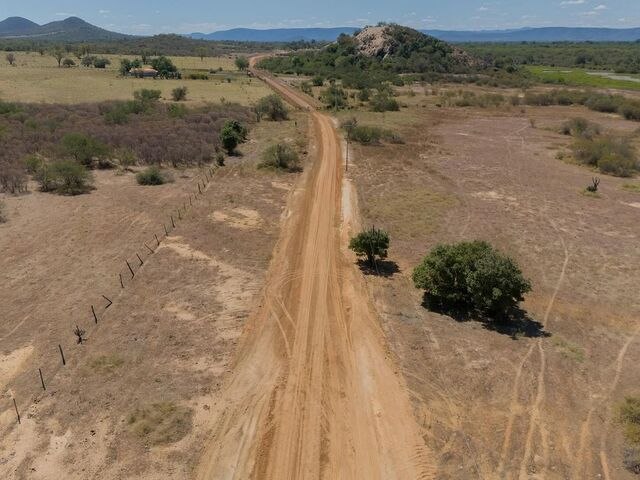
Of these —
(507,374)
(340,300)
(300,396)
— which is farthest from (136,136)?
(507,374)

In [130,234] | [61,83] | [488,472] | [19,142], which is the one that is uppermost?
[61,83]

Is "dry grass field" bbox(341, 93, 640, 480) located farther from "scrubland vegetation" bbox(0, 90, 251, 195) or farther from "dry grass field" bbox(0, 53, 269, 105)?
"dry grass field" bbox(0, 53, 269, 105)

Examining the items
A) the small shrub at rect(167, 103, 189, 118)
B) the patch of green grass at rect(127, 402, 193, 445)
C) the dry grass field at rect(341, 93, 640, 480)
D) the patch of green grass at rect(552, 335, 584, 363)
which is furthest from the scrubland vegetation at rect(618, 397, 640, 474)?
the small shrub at rect(167, 103, 189, 118)

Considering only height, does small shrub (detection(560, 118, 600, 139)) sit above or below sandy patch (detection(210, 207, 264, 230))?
above

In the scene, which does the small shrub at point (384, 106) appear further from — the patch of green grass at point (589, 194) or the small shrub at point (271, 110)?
the patch of green grass at point (589, 194)

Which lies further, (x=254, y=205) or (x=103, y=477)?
(x=254, y=205)

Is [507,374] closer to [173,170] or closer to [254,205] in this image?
[254,205]

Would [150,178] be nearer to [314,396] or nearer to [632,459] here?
[314,396]

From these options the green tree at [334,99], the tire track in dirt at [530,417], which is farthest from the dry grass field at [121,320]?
the green tree at [334,99]
